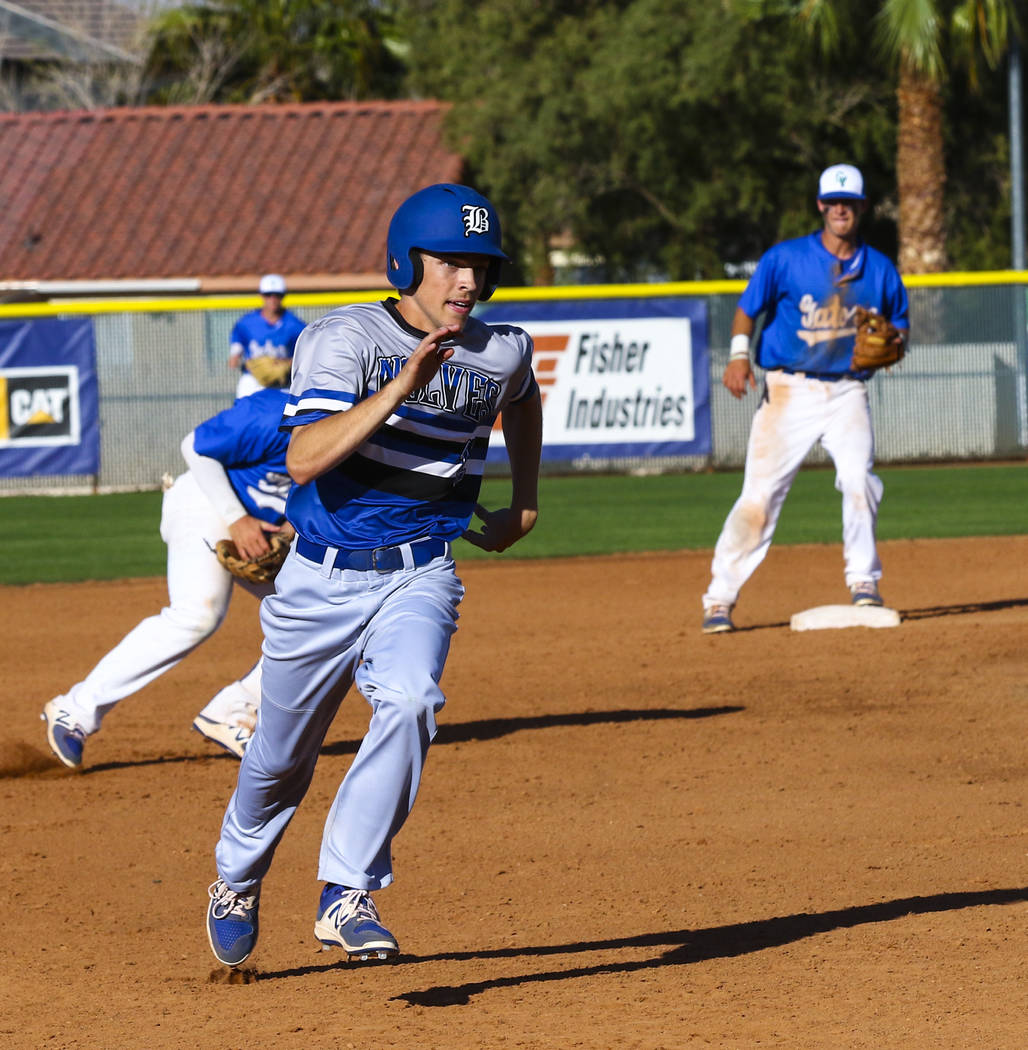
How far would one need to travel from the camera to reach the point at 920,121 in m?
21.0

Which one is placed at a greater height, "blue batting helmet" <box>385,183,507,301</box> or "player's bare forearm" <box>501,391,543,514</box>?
"blue batting helmet" <box>385,183,507,301</box>

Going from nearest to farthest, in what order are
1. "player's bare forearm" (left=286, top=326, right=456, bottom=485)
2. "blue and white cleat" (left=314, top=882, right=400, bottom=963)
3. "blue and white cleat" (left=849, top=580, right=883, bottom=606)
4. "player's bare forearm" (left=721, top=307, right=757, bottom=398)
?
"player's bare forearm" (left=286, top=326, right=456, bottom=485) → "blue and white cleat" (left=314, top=882, right=400, bottom=963) → "player's bare forearm" (left=721, top=307, right=757, bottom=398) → "blue and white cleat" (left=849, top=580, right=883, bottom=606)

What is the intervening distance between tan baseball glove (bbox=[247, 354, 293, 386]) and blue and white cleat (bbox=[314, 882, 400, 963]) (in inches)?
115

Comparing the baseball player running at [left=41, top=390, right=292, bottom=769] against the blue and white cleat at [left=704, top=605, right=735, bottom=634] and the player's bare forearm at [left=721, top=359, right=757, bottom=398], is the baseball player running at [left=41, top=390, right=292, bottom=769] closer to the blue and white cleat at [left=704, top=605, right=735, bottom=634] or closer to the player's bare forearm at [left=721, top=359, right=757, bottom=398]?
the player's bare forearm at [left=721, top=359, right=757, bottom=398]

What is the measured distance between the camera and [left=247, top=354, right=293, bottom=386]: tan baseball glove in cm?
625

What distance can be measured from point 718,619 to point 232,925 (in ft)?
16.7

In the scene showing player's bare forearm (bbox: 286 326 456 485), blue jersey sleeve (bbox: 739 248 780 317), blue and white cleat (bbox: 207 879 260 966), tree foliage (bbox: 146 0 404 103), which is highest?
tree foliage (bbox: 146 0 404 103)

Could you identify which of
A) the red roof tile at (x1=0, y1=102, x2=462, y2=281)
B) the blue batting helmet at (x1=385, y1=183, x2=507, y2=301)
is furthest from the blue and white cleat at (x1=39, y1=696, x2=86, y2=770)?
the red roof tile at (x1=0, y1=102, x2=462, y2=281)

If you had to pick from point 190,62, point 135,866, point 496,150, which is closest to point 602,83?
point 496,150

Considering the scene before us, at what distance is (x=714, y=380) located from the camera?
17.6 meters

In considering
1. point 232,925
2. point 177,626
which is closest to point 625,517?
point 177,626

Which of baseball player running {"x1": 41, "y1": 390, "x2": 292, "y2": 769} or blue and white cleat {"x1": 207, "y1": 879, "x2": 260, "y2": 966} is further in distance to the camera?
baseball player running {"x1": 41, "y1": 390, "x2": 292, "y2": 769}

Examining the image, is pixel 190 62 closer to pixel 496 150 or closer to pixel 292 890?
pixel 496 150

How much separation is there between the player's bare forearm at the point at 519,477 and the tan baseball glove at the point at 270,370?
2.20m
